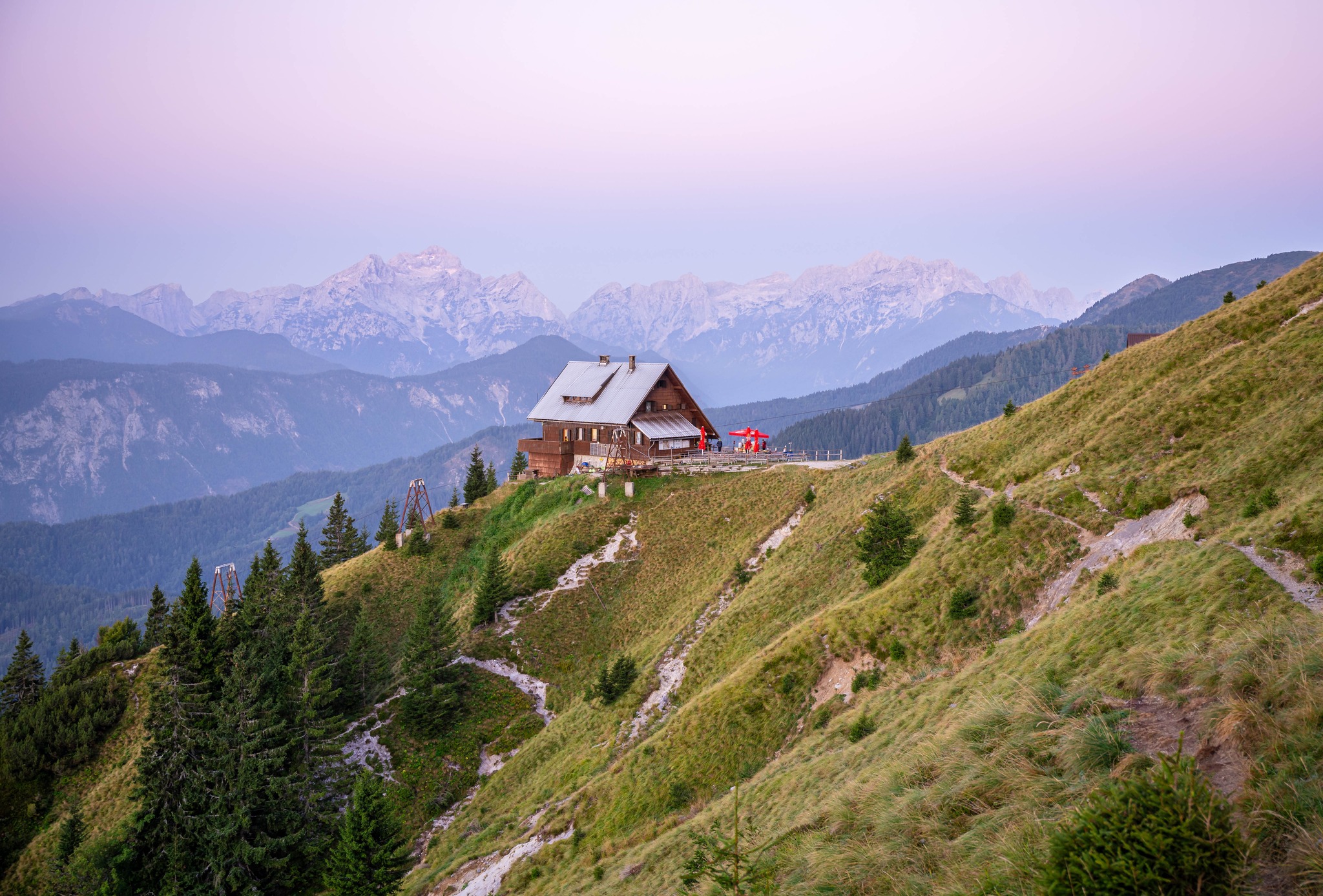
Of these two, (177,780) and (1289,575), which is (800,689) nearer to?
(1289,575)

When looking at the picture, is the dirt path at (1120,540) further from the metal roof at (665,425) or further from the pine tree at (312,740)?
the metal roof at (665,425)

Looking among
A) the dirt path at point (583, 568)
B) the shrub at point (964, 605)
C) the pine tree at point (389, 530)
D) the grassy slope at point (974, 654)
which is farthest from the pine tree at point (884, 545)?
the pine tree at point (389, 530)

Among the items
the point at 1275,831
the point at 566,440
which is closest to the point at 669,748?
the point at 1275,831

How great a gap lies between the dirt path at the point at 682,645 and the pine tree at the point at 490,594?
13.0m

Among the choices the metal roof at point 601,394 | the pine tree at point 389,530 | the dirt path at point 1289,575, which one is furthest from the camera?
the metal roof at point 601,394

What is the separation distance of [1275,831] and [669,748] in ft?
72.5

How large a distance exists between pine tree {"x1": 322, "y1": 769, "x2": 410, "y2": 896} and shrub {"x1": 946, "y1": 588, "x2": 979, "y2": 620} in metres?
22.1

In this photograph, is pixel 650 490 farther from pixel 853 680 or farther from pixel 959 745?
pixel 959 745

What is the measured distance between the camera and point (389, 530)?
200ft

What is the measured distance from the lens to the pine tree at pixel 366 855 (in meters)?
25.1

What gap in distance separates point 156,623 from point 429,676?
96.9 ft

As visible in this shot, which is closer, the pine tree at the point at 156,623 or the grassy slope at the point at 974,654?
the grassy slope at the point at 974,654

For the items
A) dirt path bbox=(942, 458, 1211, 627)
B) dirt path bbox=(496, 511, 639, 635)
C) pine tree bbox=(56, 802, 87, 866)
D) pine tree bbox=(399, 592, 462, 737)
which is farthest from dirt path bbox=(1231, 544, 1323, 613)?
pine tree bbox=(56, 802, 87, 866)

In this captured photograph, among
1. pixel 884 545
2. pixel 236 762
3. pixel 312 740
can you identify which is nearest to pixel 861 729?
pixel 884 545
